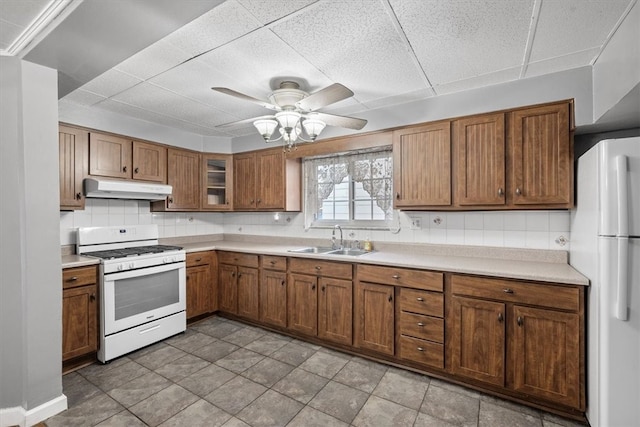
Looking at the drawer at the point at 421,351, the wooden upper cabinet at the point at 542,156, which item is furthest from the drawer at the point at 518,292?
the wooden upper cabinet at the point at 542,156

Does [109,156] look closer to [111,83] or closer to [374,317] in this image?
[111,83]

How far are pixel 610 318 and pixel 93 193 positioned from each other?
416 centimetres

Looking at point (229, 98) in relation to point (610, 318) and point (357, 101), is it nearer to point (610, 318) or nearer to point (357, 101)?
point (357, 101)

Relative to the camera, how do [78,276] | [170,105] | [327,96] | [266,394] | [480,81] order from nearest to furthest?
[327,96], [266,394], [480,81], [78,276], [170,105]

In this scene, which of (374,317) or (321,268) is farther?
(321,268)

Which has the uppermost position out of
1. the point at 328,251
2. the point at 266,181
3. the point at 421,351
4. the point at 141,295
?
the point at 266,181

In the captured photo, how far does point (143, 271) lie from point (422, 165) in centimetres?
291

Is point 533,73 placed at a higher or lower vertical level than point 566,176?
higher

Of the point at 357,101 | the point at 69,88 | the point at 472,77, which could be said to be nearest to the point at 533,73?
the point at 472,77

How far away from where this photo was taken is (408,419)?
1998 millimetres

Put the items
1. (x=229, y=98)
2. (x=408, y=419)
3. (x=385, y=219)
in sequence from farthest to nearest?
(x=385, y=219), (x=229, y=98), (x=408, y=419)

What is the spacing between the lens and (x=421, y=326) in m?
2.52

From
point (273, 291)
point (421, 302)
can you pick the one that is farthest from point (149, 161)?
point (421, 302)

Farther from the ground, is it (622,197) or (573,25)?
(573,25)
